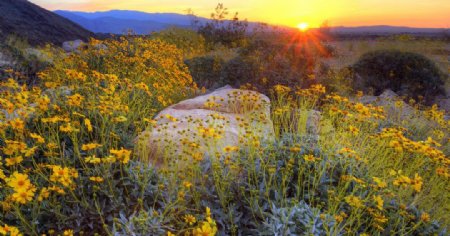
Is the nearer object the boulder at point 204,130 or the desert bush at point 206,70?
the boulder at point 204,130

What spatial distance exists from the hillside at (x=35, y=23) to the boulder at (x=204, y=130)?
26755 mm

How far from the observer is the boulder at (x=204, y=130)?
3.62 meters

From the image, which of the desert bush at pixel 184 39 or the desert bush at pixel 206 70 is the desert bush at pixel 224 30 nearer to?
the desert bush at pixel 184 39

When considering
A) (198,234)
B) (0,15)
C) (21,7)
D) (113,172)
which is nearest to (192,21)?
(113,172)

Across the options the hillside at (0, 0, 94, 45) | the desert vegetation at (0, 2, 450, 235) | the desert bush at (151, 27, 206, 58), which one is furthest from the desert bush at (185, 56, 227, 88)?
the hillside at (0, 0, 94, 45)

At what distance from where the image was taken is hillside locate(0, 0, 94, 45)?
102 feet

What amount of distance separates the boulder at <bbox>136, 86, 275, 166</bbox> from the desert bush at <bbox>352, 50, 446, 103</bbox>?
6.03m

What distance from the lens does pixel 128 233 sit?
8.67 ft

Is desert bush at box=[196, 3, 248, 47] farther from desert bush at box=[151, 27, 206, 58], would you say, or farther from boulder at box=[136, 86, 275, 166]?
boulder at box=[136, 86, 275, 166]

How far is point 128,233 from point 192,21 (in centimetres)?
1820

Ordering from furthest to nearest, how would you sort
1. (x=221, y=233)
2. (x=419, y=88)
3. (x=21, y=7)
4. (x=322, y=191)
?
(x=21, y=7) → (x=419, y=88) → (x=322, y=191) → (x=221, y=233)

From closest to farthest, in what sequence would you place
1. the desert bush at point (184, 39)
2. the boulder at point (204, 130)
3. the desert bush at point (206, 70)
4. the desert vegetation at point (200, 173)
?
1. the desert vegetation at point (200, 173)
2. the boulder at point (204, 130)
3. the desert bush at point (206, 70)
4. the desert bush at point (184, 39)

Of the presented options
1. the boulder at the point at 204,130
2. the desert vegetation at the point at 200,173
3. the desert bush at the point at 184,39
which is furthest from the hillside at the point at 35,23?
the desert vegetation at the point at 200,173

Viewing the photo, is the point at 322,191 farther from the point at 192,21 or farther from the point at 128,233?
the point at 192,21
